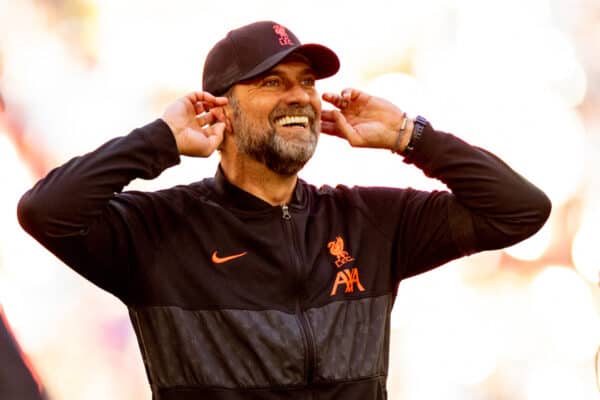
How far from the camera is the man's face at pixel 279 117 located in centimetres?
292

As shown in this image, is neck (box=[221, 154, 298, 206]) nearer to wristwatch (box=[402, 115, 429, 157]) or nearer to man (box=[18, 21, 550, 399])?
man (box=[18, 21, 550, 399])

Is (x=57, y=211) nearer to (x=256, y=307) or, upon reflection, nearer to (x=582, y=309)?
(x=256, y=307)

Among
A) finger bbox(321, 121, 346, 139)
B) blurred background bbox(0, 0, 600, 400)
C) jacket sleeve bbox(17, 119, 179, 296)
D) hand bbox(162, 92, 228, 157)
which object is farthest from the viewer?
blurred background bbox(0, 0, 600, 400)

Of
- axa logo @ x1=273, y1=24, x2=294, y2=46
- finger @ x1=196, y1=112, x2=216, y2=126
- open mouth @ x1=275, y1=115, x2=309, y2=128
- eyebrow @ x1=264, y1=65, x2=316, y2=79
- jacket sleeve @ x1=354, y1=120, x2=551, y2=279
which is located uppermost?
axa logo @ x1=273, y1=24, x2=294, y2=46

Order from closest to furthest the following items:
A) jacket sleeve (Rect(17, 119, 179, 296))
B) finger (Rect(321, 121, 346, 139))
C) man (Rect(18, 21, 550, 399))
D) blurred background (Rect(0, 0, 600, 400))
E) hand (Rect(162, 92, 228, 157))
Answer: jacket sleeve (Rect(17, 119, 179, 296)), man (Rect(18, 21, 550, 399)), hand (Rect(162, 92, 228, 157)), finger (Rect(321, 121, 346, 139)), blurred background (Rect(0, 0, 600, 400))

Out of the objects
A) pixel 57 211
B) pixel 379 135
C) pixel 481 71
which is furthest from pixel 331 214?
pixel 481 71

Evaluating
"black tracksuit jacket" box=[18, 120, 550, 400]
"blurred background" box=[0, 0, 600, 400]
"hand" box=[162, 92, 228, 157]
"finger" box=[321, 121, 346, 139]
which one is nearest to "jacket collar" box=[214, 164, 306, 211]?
"black tracksuit jacket" box=[18, 120, 550, 400]

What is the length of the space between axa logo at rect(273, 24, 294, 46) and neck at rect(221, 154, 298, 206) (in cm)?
31

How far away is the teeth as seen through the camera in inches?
116

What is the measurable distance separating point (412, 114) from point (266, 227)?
132 cm

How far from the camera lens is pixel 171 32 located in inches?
148

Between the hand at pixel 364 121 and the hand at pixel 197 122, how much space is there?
0.30m

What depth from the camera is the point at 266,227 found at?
114 inches

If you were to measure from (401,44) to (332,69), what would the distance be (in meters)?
1.15
